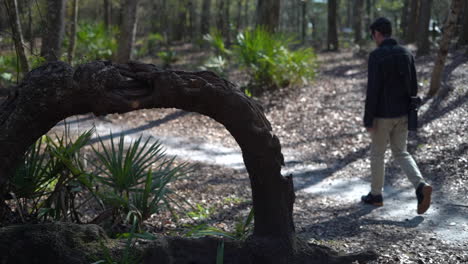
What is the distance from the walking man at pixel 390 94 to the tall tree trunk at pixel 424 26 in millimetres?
10077

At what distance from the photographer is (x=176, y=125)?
1201 centimetres

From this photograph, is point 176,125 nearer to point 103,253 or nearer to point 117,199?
point 117,199

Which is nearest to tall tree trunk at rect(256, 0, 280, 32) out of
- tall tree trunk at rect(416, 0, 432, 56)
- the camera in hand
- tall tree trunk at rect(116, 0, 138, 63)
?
tall tree trunk at rect(116, 0, 138, 63)

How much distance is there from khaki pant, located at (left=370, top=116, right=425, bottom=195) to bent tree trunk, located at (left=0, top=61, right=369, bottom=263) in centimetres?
236

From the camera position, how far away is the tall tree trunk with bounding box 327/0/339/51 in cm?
2170

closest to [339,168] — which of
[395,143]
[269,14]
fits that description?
[395,143]

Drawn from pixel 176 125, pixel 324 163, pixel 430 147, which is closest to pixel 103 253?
pixel 324 163

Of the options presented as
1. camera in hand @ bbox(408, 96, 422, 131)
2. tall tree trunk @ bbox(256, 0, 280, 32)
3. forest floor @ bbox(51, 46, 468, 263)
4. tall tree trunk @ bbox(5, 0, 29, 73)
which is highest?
tall tree trunk @ bbox(256, 0, 280, 32)

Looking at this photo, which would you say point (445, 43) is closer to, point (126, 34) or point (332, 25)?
point (126, 34)

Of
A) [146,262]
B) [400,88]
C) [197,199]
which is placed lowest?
[197,199]

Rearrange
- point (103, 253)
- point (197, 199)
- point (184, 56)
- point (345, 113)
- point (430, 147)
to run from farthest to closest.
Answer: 1. point (184, 56)
2. point (345, 113)
3. point (430, 147)
4. point (197, 199)
5. point (103, 253)

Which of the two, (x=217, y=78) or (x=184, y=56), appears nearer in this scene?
(x=217, y=78)

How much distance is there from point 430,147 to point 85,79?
6839 mm

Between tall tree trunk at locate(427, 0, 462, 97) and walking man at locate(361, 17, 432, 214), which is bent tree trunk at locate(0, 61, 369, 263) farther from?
tall tree trunk at locate(427, 0, 462, 97)
